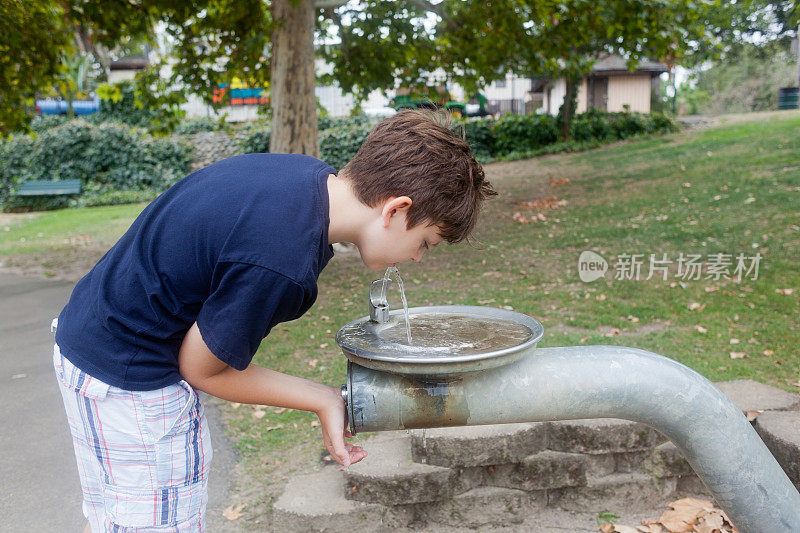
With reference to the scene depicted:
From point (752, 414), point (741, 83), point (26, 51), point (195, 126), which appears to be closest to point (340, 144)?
point (195, 126)

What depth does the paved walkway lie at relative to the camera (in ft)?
8.51

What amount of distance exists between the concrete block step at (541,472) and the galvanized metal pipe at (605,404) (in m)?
0.97

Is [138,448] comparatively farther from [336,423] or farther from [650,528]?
[650,528]

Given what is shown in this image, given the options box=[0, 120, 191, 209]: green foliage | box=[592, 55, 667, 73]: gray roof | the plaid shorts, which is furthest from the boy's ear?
box=[592, 55, 667, 73]: gray roof

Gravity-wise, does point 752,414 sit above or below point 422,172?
below

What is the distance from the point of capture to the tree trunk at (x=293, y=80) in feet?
20.8

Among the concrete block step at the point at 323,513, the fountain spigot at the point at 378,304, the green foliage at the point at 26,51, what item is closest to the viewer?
the fountain spigot at the point at 378,304

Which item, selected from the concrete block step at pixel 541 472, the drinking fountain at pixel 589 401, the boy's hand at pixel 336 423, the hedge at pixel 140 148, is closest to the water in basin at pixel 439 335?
the drinking fountain at pixel 589 401

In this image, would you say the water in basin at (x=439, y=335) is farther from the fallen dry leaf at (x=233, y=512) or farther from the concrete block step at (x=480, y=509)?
the fallen dry leaf at (x=233, y=512)

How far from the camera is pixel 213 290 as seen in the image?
51.7 inches

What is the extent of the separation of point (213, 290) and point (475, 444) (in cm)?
139

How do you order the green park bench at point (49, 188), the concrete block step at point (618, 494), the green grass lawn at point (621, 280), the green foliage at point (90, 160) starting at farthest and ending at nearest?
the green foliage at point (90, 160)
the green park bench at point (49, 188)
the green grass lawn at point (621, 280)
the concrete block step at point (618, 494)

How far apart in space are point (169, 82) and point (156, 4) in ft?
4.87

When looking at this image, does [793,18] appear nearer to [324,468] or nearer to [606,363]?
[606,363]
